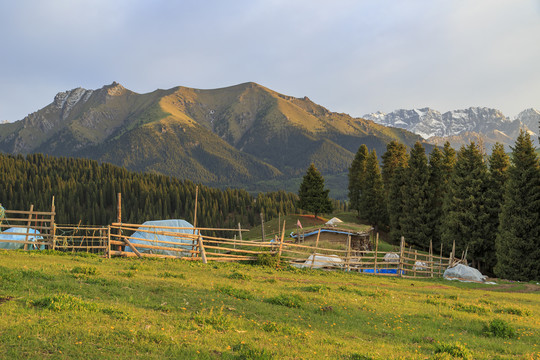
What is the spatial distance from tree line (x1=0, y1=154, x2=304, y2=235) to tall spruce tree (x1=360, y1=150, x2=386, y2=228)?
59.8 metres

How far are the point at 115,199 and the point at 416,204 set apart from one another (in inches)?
4166

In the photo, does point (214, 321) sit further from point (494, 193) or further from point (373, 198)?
point (373, 198)

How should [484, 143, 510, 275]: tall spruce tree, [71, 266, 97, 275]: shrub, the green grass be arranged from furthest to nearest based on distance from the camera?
[484, 143, 510, 275]: tall spruce tree, [71, 266, 97, 275]: shrub, the green grass

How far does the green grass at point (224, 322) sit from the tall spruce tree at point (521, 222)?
2073cm

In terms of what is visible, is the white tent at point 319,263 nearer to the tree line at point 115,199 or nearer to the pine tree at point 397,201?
the pine tree at point 397,201

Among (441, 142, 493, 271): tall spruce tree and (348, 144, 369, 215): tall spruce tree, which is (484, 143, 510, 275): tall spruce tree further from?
(348, 144, 369, 215): tall spruce tree

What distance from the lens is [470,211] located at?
129ft

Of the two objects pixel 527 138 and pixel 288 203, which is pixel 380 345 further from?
pixel 288 203

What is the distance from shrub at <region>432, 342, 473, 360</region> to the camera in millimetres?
8133

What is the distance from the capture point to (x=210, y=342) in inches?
290

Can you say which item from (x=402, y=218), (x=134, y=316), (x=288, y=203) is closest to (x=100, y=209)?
(x=288, y=203)

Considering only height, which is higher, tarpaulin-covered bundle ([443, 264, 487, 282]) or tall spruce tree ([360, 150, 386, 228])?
tall spruce tree ([360, 150, 386, 228])

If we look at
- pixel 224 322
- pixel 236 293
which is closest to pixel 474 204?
pixel 236 293

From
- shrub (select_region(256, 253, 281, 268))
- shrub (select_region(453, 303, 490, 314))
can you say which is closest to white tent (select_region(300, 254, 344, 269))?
shrub (select_region(256, 253, 281, 268))
